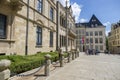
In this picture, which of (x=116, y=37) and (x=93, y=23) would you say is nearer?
(x=116, y=37)

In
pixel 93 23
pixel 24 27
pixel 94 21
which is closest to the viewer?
pixel 24 27

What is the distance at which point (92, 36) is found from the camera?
2616 inches

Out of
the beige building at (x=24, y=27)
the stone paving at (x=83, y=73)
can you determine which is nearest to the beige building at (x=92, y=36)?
the beige building at (x=24, y=27)

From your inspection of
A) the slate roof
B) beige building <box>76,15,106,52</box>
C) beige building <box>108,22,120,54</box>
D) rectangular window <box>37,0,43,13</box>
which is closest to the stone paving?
rectangular window <box>37,0,43,13</box>

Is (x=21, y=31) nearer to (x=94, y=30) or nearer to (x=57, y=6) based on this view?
(x=57, y=6)

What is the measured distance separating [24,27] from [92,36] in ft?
187

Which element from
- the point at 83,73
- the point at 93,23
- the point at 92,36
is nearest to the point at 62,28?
the point at 83,73

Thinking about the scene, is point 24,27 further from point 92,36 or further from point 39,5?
point 92,36

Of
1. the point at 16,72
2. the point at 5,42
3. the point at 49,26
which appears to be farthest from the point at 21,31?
the point at 49,26

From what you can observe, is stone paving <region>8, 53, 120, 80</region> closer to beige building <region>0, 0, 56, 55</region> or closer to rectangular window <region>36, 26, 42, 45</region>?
beige building <region>0, 0, 56, 55</region>

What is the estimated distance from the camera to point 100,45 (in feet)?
213

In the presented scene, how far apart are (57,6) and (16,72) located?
1716 centimetres

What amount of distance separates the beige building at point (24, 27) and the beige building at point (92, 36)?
49.1 m

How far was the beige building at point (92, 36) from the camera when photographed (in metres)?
64.9
